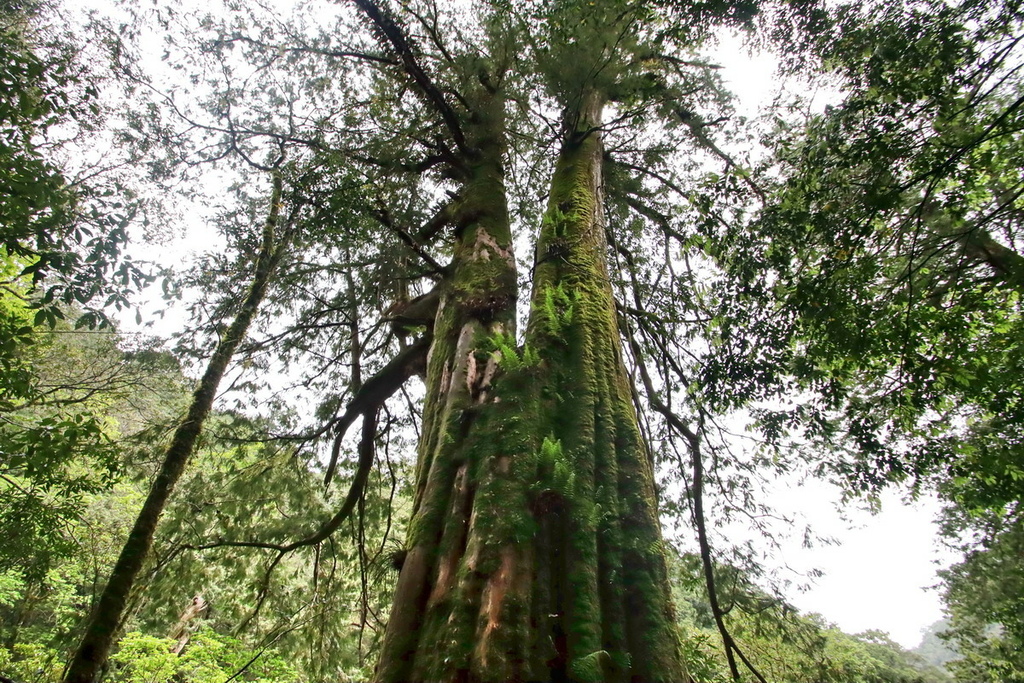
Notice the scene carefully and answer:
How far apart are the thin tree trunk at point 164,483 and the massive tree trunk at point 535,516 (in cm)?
416

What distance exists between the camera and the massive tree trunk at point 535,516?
199cm

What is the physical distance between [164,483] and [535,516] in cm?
543

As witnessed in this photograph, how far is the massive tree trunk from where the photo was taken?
199 cm

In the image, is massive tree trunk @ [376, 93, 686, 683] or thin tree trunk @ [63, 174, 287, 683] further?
thin tree trunk @ [63, 174, 287, 683]

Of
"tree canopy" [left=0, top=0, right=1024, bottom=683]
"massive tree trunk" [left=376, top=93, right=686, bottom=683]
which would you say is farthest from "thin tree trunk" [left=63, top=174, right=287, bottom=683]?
"massive tree trunk" [left=376, top=93, right=686, bottom=683]

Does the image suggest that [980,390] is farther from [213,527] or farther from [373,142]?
[213,527]

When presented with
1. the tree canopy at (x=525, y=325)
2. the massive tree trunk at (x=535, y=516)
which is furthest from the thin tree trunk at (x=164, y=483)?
the massive tree trunk at (x=535, y=516)

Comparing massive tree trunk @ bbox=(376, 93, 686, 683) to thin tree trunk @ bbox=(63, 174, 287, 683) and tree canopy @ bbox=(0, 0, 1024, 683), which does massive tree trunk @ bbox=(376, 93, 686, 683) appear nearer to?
tree canopy @ bbox=(0, 0, 1024, 683)

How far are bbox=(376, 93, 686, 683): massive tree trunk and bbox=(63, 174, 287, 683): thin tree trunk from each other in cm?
416

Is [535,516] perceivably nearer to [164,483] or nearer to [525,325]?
[525,325]

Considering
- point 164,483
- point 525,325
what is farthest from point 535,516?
point 164,483

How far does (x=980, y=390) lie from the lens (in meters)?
4.06

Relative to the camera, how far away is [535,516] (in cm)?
243

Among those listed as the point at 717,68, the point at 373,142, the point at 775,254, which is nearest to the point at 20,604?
the point at 373,142
